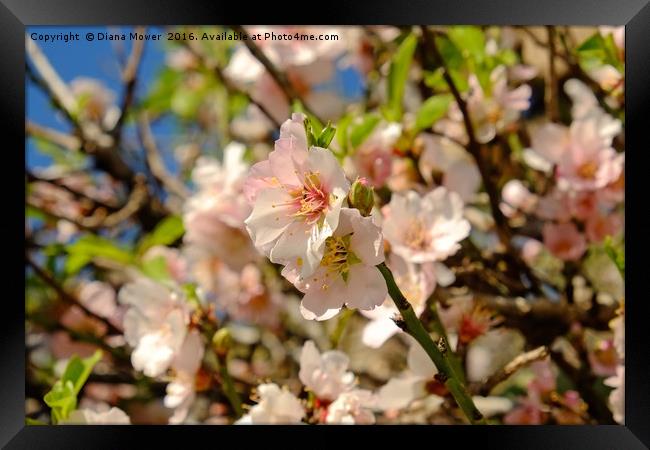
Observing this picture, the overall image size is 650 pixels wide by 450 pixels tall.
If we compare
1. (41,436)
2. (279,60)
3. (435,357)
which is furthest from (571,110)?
(41,436)

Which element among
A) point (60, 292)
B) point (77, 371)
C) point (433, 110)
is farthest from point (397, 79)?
point (60, 292)

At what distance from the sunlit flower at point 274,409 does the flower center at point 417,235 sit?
0.92ft

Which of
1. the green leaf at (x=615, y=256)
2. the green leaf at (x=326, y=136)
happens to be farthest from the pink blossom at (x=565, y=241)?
the green leaf at (x=326, y=136)

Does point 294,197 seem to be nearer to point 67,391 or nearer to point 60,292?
point 67,391

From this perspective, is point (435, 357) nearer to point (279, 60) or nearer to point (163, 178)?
point (279, 60)

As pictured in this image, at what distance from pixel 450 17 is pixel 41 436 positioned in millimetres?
803

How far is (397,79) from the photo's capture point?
4.34 ft

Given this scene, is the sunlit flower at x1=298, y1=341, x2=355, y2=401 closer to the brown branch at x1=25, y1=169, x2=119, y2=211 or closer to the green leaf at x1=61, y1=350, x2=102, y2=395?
the green leaf at x1=61, y1=350, x2=102, y2=395

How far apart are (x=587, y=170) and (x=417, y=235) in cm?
45

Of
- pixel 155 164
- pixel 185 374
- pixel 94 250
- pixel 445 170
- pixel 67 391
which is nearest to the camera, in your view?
pixel 67 391

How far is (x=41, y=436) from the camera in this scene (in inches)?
42.3

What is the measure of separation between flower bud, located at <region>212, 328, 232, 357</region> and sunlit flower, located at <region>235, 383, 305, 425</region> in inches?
5.1

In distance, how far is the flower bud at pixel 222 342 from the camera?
1.15 m

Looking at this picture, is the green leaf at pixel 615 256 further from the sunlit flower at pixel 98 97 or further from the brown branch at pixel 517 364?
the sunlit flower at pixel 98 97
